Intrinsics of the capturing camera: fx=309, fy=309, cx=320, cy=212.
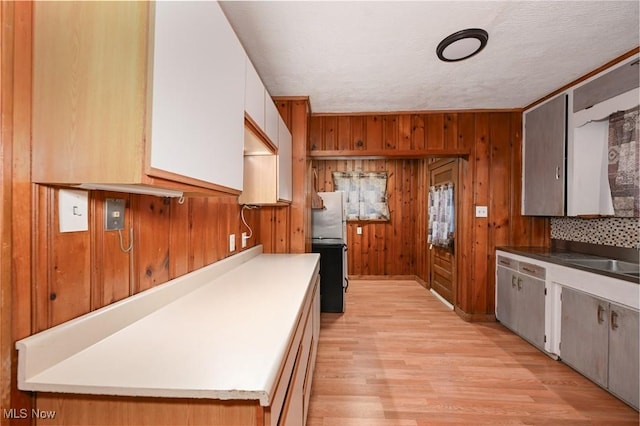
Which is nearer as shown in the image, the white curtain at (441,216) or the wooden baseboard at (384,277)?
the white curtain at (441,216)

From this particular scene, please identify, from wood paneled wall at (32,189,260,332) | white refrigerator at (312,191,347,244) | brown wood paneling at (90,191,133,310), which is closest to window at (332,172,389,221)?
white refrigerator at (312,191,347,244)

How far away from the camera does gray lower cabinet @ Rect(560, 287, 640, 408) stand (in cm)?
188

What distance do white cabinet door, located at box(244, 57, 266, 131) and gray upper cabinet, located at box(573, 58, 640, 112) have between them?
101 inches

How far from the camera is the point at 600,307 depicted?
2.10m

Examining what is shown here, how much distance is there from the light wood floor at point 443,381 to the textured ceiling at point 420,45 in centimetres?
234

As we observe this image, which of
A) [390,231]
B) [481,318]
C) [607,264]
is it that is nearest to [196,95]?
[607,264]

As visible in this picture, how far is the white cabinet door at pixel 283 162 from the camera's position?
7.57 feet

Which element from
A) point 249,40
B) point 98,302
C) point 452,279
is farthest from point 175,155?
point 452,279

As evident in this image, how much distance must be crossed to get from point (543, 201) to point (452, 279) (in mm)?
1450

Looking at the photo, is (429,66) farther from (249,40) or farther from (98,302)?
(98,302)

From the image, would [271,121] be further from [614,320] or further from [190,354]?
[614,320]

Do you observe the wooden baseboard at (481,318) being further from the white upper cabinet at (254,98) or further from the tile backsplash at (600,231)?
the white upper cabinet at (254,98)

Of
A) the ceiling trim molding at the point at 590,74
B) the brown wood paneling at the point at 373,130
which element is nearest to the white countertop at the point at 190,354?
the brown wood paneling at the point at 373,130

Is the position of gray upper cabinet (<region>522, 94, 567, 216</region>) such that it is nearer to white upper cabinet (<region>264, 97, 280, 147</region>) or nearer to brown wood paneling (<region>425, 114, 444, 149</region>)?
brown wood paneling (<region>425, 114, 444, 149</region>)
